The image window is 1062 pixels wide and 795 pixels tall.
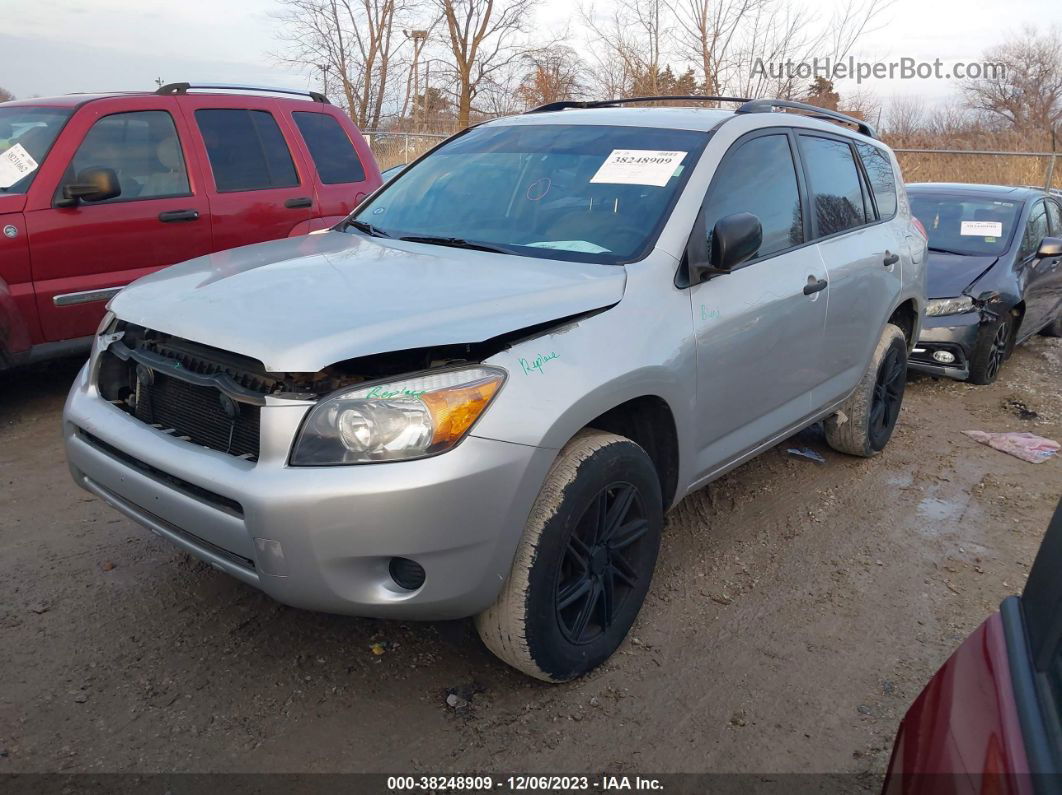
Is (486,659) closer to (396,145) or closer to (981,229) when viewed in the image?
(981,229)

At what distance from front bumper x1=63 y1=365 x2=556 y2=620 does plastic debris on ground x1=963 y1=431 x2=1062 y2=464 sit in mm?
4194

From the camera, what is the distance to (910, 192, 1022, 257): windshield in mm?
7383

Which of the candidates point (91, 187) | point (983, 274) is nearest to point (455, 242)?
point (91, 187)

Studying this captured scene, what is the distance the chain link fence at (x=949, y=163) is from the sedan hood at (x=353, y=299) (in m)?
15.8

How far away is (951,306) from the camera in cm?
674

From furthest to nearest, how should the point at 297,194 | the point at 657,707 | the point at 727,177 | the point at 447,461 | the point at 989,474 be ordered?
the point at 297,194 < the point at 989,474 < the point at 727,177 < the point at 657,707 < the point at 447,461

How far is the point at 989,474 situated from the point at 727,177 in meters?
2.84

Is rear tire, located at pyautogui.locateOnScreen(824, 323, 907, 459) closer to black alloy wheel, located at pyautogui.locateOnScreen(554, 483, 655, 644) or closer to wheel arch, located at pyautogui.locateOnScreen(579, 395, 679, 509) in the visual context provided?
wheel arch, located at pyautogui.locateOnScreen(579, 395, 679, 509)

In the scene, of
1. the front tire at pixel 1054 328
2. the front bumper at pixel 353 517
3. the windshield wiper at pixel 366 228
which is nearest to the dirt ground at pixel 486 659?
the front bumper at pixel 353 517

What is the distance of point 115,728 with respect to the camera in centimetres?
250

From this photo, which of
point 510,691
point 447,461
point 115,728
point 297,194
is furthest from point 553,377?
point 297,194

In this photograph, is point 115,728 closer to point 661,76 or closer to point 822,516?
point 822,516

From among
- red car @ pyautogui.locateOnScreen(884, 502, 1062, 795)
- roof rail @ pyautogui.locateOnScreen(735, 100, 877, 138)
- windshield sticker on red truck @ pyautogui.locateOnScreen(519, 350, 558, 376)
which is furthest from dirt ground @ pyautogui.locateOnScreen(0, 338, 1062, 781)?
roof rail @ pyautogui.locateOnScreen(735, 100, 877, 138)

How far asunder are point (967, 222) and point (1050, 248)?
0.75 meters
